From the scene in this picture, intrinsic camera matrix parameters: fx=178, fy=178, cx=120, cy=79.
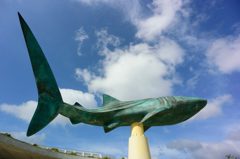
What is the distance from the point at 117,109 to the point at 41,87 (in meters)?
5.50

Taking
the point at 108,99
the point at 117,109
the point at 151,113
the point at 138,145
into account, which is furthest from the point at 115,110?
the point at 138,145

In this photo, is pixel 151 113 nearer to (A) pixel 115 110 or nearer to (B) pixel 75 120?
(A) pixel 115 110

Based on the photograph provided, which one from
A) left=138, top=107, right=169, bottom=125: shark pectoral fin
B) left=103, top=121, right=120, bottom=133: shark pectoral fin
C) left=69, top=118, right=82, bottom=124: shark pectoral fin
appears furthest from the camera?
left=103, top=121, right=120, bottom=133: shark pectoral fin

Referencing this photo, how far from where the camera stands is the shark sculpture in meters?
11.1

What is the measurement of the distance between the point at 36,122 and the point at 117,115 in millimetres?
5536

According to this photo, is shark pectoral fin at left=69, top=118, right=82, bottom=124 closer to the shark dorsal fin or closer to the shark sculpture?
the shark sculpture

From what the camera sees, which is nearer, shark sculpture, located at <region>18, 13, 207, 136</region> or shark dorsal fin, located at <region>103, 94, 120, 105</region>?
shark sculpture, located at <region>18, 13, 207, 136</region>

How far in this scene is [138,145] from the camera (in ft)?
39.7

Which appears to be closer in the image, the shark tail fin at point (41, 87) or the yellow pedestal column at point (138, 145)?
the shark tail fin at point (41, 87)

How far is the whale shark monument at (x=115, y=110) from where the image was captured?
10.8 metres

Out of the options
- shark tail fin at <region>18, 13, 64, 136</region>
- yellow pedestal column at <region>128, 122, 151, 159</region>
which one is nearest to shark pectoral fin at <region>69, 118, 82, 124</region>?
shark tail fin at <region>18, 13, 64, 136</region>

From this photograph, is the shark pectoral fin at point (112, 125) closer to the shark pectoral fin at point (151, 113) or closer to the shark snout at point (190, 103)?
the shark pectoral fin at point (151, 113)

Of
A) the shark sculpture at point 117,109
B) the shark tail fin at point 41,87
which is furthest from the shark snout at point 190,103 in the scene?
the shark tail fin at point 41,87

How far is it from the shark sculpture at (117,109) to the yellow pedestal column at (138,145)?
2.77 ft
